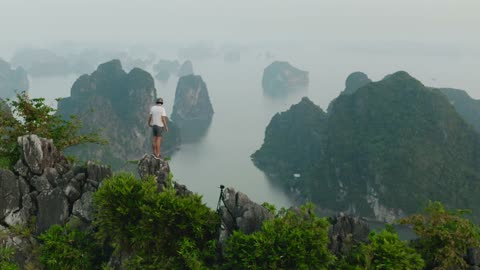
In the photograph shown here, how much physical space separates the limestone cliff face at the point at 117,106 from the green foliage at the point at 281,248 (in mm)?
79184

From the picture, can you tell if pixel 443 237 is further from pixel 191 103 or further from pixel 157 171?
pixel 191 103

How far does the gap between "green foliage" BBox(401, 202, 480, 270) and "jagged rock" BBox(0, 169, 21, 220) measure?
10875mm

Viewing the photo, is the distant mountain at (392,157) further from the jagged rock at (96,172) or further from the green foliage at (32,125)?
the jagged rock at (96,172)

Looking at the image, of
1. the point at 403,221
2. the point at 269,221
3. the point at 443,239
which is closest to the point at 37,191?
the point at 269,221

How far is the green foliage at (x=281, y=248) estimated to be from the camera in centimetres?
838

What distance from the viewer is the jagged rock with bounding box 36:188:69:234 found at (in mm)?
10203

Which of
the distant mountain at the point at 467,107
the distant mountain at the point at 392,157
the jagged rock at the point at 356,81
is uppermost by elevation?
the jagged rock at the point at 356,81

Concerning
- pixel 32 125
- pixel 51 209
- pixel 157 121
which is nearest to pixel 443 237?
pixel 157 121

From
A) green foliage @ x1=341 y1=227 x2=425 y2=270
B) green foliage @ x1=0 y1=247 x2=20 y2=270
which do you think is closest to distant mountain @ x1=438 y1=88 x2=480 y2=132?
green foliage @ x1=341 y1=227 x2=425 y2=270

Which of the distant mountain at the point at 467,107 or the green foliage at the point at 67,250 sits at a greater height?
the distant mountain at the point at 467,107

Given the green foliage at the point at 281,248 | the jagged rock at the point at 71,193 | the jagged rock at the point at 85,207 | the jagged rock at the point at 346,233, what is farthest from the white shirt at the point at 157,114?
the jagged rock at the point at 346,233

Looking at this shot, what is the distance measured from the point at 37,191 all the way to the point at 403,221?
10.4 metres

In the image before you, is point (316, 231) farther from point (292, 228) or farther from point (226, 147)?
point (226, 147)

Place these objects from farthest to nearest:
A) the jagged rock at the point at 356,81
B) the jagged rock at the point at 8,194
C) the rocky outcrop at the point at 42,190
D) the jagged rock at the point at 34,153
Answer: the jagged rock at the point at 356,81 < the jagged rock at the point at 34,153 < the rocky outcrop at the point at 42,190 < the jagged rock at the point at 8,194
